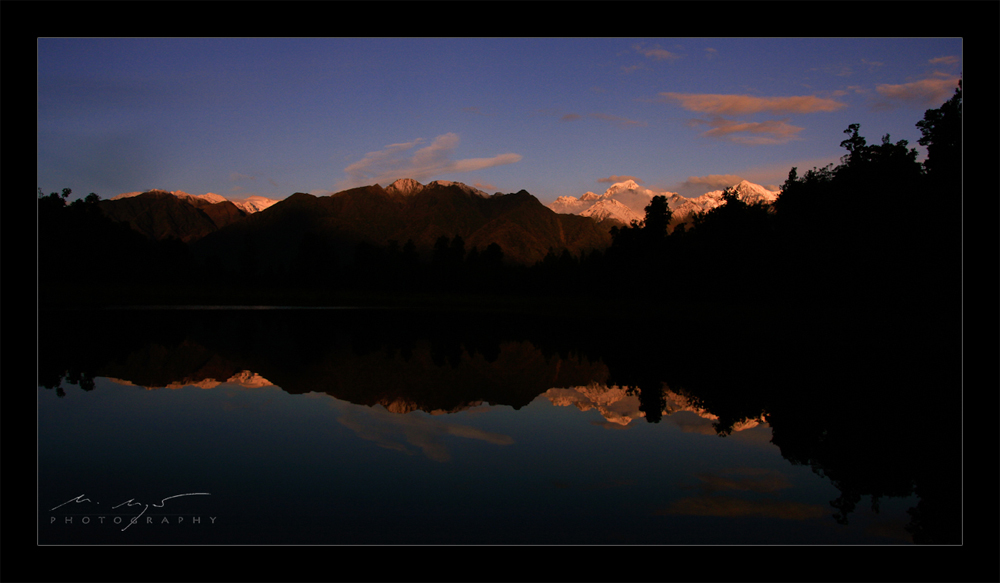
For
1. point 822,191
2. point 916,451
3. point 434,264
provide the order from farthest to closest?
point 434,264
point 822,191
point 916,451

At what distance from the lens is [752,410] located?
46.6ft

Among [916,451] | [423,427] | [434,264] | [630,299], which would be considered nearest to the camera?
[916,451]

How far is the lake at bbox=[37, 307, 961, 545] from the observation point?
7430 millimetres

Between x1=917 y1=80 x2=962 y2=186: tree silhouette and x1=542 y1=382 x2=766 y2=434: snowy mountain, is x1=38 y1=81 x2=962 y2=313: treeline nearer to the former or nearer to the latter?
x1=917 y1=80 x2=962 y2=186: tree silhouette

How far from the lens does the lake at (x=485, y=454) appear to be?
7.43 meters

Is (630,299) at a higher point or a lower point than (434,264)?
lower

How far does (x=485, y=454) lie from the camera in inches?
407

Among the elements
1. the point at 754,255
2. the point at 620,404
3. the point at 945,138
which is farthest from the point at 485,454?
the point at 754,255

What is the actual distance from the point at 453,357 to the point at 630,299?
64.6 meters

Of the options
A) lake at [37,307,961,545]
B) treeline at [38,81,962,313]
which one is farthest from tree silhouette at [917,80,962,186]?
lake at [37,307,961,545]

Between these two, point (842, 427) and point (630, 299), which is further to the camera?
point (630, 299)
